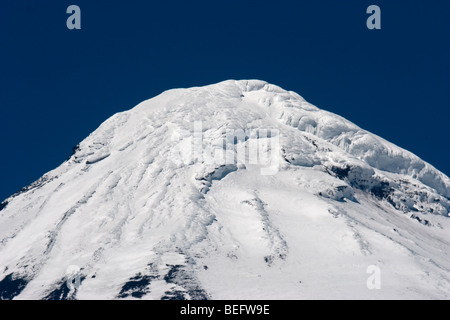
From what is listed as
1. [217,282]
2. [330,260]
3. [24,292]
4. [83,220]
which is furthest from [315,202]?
[24,292]

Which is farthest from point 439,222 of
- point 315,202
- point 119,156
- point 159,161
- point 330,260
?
point 119,156

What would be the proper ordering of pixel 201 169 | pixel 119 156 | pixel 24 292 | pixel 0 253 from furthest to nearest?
pixel 119 156, pixel 201 169, pixel 0 253, pixel 24 292

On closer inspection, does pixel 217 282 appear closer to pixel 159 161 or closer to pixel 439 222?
pixel 159 161

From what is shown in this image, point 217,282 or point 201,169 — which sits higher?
point 201,169

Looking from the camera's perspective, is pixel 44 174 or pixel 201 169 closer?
pixel 201 169

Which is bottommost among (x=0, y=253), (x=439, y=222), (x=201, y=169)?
(x=439, y=222)

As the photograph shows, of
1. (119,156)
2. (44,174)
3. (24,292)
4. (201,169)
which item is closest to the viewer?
(24,292)
